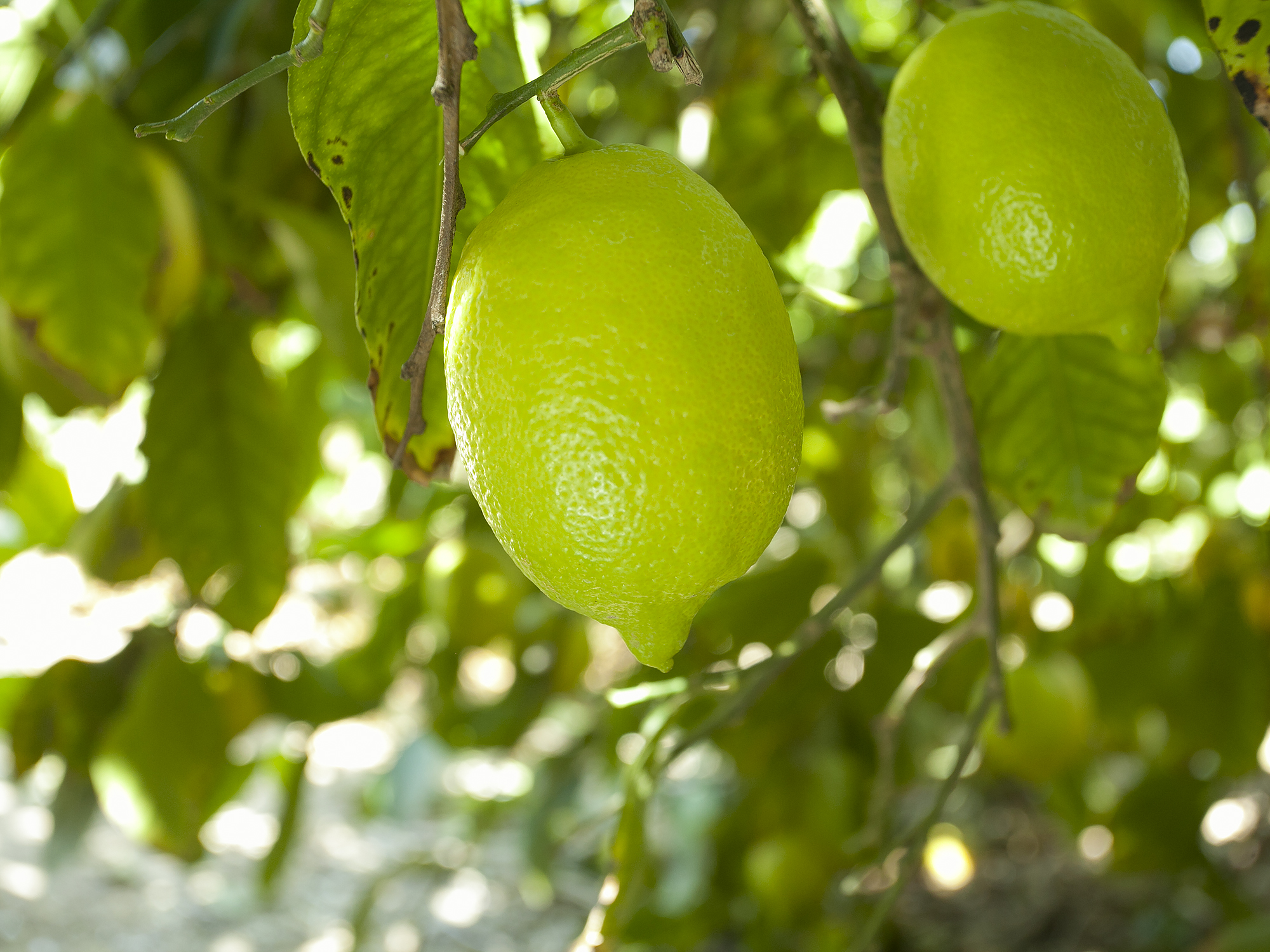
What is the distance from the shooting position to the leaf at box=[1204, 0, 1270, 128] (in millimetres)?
360

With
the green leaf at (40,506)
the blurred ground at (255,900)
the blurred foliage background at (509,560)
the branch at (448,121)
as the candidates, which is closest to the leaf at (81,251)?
the blurred foliage background at (509,560)

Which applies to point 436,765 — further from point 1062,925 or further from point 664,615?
point 664,615

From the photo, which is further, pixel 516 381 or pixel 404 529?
pixel 404 529

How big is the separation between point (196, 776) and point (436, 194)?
647mm

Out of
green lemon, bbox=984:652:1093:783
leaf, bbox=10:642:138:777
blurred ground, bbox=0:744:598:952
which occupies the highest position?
leaf, bbox=10:642:138:777

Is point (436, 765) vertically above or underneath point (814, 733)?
underneath

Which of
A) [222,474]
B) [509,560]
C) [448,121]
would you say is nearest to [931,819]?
[448,121]

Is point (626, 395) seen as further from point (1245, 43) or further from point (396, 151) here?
point (1245, 43)

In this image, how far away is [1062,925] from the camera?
196 centimetres

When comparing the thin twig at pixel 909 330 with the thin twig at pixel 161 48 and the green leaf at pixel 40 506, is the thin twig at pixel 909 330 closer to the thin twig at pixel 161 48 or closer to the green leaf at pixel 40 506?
the thin twig at pixel 161 48

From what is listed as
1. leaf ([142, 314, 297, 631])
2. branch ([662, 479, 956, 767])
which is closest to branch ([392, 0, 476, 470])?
branch ([662, 479, 956, 767])

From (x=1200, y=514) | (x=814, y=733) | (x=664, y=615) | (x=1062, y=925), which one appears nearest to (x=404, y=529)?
(x=814, y=733)

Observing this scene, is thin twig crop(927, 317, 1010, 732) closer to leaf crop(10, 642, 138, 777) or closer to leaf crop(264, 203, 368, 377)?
leaf crop(264, 203, 368, 377)

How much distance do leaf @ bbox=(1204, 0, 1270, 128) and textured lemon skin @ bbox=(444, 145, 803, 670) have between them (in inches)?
8.1
